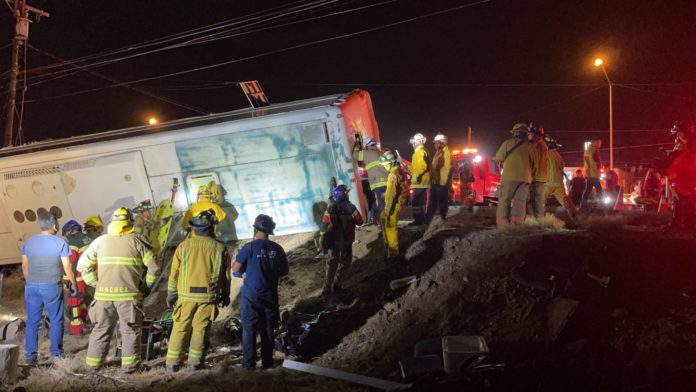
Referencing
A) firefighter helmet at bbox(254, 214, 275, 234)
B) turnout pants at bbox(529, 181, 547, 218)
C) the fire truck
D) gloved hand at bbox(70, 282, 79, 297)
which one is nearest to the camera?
firefighter helmet at bbox(254, 214, 275, 234)

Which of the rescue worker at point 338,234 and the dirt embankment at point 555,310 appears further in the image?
the rescue worker at point 338,234

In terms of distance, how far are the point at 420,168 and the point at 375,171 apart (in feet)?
2.70

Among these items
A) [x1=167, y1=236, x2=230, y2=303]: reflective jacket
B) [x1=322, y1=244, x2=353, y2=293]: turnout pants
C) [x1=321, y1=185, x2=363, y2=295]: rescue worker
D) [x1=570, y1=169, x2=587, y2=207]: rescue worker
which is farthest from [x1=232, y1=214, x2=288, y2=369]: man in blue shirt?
[x1=570, y1=169, x2=587, y2=207]: rescue worker

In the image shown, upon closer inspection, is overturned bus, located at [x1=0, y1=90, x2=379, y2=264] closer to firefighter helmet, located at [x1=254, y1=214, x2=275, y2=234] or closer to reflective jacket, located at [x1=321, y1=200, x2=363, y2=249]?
reflective jacket, located at [x1=321, y1=200, x2=363, y2=249]

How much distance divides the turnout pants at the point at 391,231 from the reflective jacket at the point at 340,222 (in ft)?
1.76

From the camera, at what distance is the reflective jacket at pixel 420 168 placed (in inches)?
340

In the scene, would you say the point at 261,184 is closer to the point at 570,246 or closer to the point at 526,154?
the point at 526,154

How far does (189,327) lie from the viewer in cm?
538

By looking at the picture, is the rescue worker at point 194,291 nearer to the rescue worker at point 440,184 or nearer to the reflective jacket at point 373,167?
the reflective jacket at point 373,167

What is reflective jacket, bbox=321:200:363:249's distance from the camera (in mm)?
7004

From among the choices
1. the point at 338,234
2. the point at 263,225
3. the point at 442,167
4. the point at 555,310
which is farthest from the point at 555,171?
the point at 263,225

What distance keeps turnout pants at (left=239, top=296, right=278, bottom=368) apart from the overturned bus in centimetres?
384

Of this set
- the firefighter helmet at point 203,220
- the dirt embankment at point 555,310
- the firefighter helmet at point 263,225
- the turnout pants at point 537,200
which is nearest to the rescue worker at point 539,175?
the turnout pants at point 537,200

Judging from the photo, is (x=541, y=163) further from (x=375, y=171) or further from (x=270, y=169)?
(x=270, y=169)
